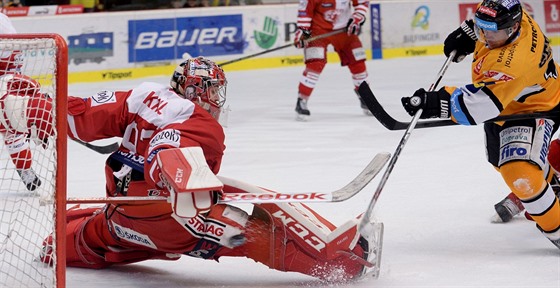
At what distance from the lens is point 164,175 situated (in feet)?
9.05

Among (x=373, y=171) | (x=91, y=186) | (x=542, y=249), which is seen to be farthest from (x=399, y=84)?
(x=373, y=171)

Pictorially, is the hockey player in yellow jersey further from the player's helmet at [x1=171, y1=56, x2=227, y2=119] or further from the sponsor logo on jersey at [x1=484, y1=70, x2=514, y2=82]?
the player's helmet at [x1=171, y1=56, x2=227, y2=119]

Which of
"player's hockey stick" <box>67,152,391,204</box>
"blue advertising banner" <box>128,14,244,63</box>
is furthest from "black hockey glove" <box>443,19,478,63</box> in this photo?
"blue advertising banner" <box>128,14,244,63</box>

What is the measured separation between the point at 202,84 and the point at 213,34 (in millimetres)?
5856

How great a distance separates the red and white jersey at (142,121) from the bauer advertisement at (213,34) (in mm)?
4630

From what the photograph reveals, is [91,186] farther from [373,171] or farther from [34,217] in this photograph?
[373,171]

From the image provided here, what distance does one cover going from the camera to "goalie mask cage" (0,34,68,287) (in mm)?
2668

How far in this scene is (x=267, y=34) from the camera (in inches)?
363

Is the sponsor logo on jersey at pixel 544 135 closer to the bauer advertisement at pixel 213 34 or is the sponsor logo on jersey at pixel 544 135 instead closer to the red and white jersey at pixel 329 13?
the red and white jersey at pixel 329 13

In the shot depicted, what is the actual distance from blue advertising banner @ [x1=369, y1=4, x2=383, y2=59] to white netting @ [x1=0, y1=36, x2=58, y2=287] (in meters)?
5.91

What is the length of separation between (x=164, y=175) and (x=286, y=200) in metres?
0.36

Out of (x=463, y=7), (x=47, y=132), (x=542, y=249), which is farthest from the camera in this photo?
(x=463, y=7)

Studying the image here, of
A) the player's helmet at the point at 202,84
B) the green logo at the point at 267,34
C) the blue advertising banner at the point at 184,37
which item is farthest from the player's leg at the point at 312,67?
the player's helmet at the point at 202,84

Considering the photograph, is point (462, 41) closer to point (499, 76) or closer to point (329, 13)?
point (499, 76)
